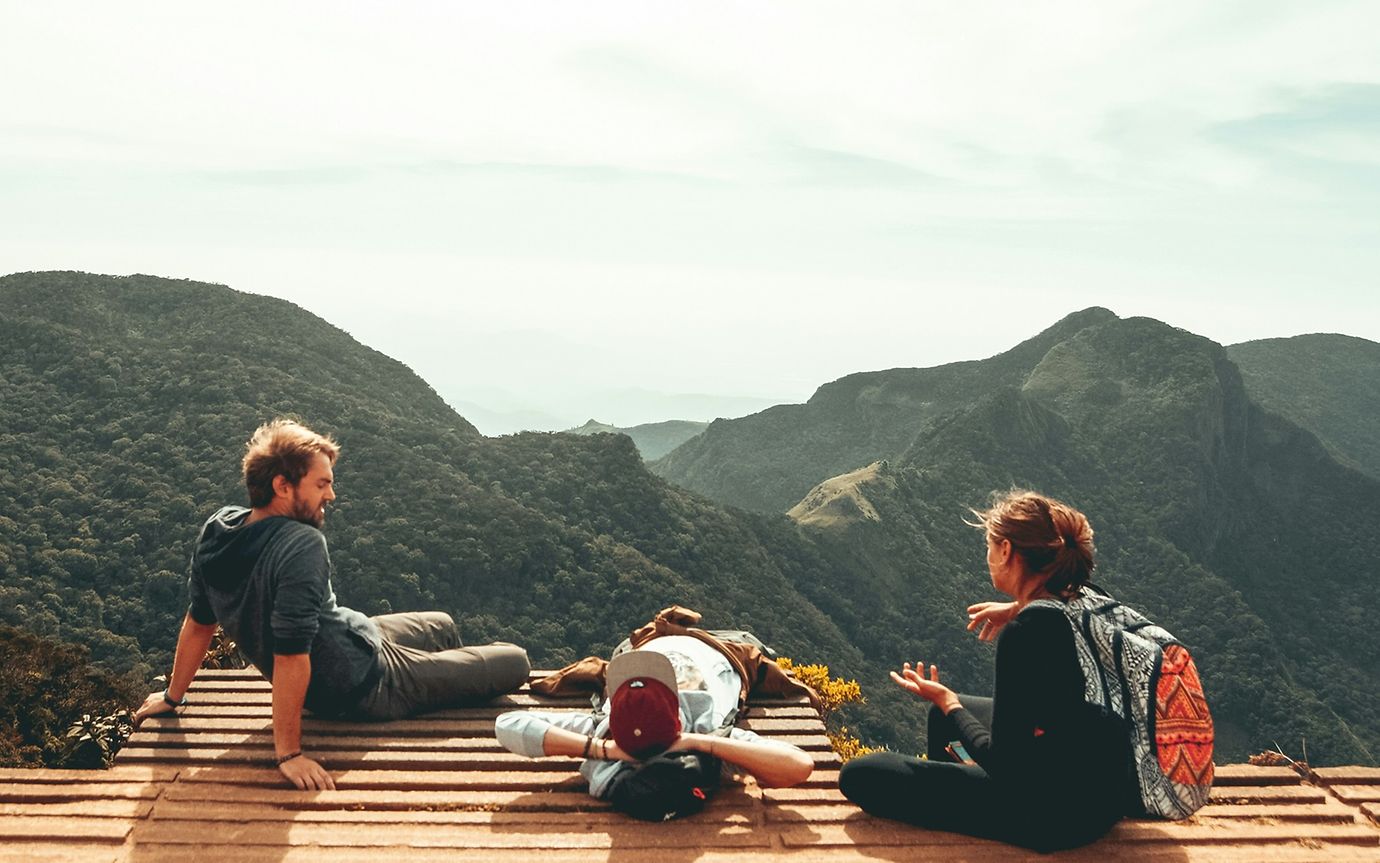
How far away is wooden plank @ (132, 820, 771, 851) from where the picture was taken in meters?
3.34

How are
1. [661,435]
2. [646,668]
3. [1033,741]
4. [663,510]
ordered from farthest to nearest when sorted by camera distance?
1. [661,435]
2. [663,510]
3. [646,668]
4. [1033,741]

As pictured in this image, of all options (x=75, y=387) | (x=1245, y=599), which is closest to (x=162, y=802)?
(x=75, y=387)

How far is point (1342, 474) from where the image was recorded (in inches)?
3145

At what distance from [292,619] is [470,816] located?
3.40 feet

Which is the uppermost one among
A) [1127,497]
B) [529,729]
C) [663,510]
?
[529,729]

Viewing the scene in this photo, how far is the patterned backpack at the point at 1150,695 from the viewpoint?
320 cm

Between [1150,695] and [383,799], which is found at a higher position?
[1150,695]

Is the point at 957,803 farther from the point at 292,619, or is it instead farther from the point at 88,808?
the point at 88,808

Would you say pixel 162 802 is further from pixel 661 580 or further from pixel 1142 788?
pixel 661 580

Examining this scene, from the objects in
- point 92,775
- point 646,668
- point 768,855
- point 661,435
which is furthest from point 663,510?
point 661,435

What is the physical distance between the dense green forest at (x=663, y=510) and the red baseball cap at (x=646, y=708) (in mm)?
23869

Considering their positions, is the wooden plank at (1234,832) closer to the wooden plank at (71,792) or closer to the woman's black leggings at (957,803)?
the woman's black leggings at (957,803)

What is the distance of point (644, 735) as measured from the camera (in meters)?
3.63

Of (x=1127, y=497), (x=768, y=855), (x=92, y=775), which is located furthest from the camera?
(x=1127, y=497)
